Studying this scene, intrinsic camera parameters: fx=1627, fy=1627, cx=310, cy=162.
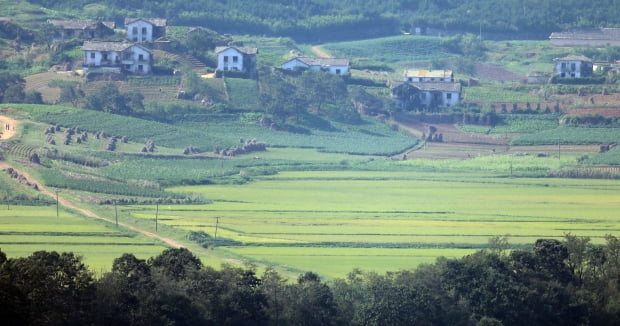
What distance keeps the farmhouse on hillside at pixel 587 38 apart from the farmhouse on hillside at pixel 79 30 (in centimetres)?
3721

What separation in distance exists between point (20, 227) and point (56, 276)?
15.5 meters

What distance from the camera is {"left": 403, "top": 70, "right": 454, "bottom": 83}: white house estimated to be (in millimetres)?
104125

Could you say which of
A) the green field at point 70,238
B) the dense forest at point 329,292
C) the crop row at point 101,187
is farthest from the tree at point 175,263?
the crop row at point 101,187

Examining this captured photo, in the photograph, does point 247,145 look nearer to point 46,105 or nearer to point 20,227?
point 46,105

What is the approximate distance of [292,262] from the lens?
56.9m

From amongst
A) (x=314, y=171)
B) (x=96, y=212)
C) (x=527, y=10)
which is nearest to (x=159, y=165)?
(x=314, y=171)

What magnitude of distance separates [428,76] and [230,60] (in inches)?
524

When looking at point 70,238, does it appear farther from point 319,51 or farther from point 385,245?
point 319,51

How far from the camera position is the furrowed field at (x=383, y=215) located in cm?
→ 5938

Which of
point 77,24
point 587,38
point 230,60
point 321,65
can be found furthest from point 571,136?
point 587,38

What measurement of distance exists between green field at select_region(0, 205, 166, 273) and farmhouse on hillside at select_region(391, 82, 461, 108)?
130 feet

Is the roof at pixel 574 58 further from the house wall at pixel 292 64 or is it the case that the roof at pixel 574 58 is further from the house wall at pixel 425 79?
the house wall at pixel 292 64

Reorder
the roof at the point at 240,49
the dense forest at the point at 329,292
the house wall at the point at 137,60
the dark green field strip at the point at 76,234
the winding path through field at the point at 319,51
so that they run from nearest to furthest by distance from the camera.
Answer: the dense forest at the point at 329,292
the dark green field strip at the point at 76,234
the house wall at the point at 137,60
the roof at the point at 240,49
the winding path through field at the point at 319,51

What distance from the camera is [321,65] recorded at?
10369cm
